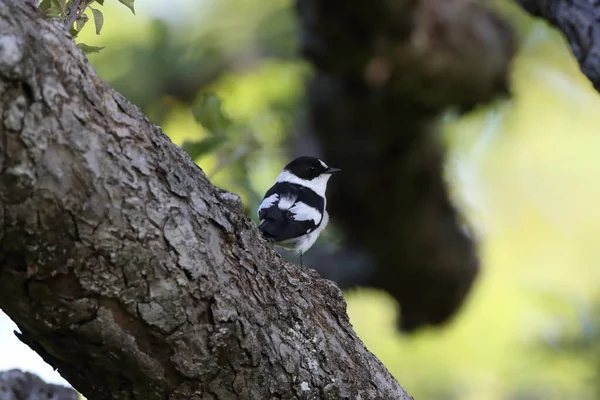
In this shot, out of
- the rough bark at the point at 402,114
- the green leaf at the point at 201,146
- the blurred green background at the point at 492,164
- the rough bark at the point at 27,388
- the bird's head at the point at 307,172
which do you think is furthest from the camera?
the blurred green background at the point at 492,164

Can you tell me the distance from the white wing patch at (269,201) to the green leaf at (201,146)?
1.51 feet

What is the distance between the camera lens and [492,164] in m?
6.39

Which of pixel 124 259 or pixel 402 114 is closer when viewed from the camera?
pixel 124 259

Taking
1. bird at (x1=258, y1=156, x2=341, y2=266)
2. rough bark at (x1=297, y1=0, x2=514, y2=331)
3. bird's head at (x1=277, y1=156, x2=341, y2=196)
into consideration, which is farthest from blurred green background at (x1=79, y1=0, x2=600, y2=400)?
bird at (x1=258, y1=156, x2=341, y2=266)

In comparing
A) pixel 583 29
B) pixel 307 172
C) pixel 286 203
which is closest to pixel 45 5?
pixel 286 203

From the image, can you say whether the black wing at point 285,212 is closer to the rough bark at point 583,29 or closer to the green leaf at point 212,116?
the green leaf at point 212,116

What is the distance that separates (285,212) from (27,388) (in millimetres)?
1234

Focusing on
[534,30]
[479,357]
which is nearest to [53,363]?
[534,30]

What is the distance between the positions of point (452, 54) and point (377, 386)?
3.40m

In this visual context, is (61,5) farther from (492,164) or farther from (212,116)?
(492,164)

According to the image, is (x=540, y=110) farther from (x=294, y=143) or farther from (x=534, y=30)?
(x=294, y=143)

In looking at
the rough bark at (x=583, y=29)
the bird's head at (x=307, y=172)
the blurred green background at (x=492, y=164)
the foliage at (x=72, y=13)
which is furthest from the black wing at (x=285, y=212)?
the foliage at (x=72, y=13)

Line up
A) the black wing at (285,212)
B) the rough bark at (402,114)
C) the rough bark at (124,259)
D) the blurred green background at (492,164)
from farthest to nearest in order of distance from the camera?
1. the blurred green background at (492,164)
2. the rough bark at (402,114)
3. the black wing at (285,212)
4. the rough bark at (124,259)

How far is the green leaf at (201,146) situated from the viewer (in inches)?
126
